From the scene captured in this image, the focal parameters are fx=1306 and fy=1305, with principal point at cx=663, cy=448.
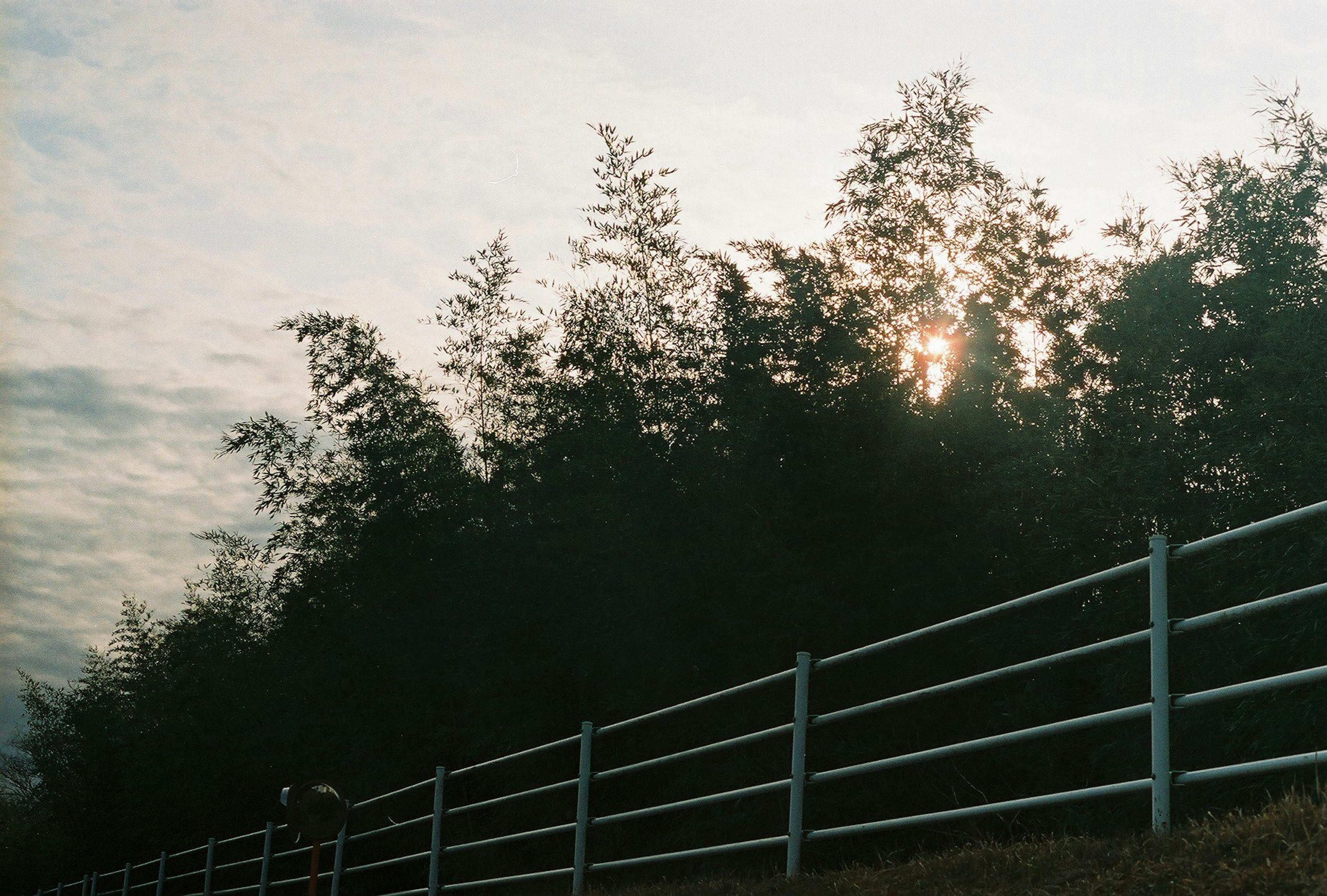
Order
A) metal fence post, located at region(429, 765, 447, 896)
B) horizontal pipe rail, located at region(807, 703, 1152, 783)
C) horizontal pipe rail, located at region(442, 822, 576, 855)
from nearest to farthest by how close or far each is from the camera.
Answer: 1. horizontal pipe rail, located at region(807, 703, 1152, 783)
2. horizontal pipe rail, located at region(442, 822, 576, 855)
3. metal fence post, located at region(429, 765, 447, 896)

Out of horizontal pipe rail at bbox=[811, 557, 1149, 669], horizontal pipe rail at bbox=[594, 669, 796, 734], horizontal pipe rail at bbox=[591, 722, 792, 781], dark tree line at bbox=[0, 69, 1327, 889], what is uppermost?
dark tree line at bbox=[0, 69, 1327, 889]

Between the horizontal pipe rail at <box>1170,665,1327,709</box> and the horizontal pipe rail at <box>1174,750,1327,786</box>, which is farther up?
the horizontal pipe rail at <box>1170,665,1327,709</box>

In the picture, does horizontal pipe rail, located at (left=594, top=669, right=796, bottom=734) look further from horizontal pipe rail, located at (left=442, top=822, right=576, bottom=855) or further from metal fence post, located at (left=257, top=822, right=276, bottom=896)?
metal fence post, located at (left=257, top=822, right=276, bottom=896)

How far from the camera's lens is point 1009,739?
5.06 metres

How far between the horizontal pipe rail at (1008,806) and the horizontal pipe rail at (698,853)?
290 millimetres

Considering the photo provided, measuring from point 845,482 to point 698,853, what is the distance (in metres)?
10.3

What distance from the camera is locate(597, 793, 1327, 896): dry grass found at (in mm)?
3852

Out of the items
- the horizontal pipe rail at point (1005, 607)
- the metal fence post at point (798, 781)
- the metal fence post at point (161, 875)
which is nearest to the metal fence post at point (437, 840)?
the metal fence post at point (798, 781)

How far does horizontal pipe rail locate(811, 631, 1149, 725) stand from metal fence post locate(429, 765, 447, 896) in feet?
14.9

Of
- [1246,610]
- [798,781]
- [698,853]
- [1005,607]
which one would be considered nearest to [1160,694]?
[1246,610]

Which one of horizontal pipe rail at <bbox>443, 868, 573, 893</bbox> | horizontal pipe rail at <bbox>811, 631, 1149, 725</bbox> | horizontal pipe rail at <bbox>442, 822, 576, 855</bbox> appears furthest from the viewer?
horizontal pipe rail at <bbox>443, 868, 573, 893</bbox>

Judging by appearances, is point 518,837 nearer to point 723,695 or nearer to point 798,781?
point 723,695

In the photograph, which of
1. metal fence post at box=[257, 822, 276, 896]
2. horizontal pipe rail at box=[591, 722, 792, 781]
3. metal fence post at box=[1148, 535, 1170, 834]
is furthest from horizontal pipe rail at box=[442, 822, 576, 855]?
metal fence post at box=[257, 822, 276, 896]

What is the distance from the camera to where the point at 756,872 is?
7082mm
